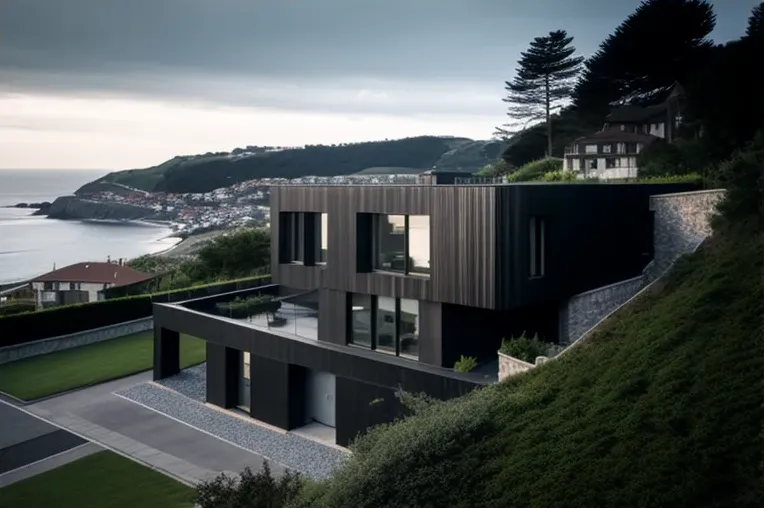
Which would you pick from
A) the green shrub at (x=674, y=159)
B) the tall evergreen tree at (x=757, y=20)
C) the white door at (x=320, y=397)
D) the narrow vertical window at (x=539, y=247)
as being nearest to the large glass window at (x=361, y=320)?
the white door at (x=320, y=397)

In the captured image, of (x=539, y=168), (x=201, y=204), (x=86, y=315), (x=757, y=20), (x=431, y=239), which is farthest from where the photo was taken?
(x=201, y=204)

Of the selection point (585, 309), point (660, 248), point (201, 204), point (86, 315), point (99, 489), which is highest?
point (201, 204)

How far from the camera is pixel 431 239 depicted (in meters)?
11.9

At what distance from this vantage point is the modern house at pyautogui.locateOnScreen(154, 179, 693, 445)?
1145 centimetres

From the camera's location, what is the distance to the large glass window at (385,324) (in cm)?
→ 1254

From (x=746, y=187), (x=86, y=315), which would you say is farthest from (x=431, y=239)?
(x=86, y=315)

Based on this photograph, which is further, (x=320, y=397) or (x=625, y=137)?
(x=625, y=137)

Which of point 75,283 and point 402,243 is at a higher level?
point 402,243

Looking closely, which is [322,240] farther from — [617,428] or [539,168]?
[539,168]

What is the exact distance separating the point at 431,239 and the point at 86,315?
47.6 feet

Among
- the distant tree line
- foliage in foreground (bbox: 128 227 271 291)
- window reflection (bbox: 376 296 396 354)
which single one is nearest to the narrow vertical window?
window reflection (bbox: 376 296 396 354)

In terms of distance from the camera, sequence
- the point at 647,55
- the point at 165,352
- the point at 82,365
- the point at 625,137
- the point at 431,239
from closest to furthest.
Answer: the point at 431,239 < the point at 165,352 < the point at 82,365 < the point at 647,55 < the point at 625,137

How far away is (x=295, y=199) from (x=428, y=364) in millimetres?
4661

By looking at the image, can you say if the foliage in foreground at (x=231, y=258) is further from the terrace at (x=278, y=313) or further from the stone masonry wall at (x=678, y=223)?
the stone masonry wall at (x=678, y=223)
